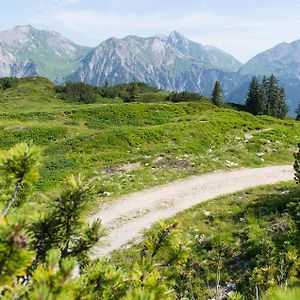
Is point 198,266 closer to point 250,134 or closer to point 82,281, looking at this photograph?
point 82,281

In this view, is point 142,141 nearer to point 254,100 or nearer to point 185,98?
point 185,98

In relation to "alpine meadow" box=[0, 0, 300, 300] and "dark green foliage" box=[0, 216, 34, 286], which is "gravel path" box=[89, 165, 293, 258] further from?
"dark green foliage" box=[0, 216, 34, 286]

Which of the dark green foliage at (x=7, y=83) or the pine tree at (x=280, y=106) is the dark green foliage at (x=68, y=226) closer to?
the dark green foliage at (x=7, y=83)

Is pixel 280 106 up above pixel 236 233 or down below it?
below

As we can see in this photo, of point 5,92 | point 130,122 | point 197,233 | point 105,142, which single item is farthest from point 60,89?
point 197,233

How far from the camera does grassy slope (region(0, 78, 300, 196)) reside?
28562mm

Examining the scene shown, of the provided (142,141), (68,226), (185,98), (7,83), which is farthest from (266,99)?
(68,226)

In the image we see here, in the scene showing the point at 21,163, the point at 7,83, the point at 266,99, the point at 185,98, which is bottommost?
the point at 266,99

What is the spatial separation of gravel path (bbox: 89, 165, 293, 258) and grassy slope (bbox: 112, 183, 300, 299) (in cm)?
103

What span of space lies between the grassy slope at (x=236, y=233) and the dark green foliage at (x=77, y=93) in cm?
6078

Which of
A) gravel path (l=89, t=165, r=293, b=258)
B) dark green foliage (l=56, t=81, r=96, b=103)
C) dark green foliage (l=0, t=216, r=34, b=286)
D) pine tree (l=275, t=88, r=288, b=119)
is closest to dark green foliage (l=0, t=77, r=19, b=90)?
dark green foliage (l=56, t=81, r=96, b=103)

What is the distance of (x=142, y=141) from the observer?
36.7 meters

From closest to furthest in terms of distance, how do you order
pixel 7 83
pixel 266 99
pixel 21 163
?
pixel 21 163 → pixel 7 83 → pixel 266 99

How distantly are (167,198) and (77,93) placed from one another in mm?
63619
